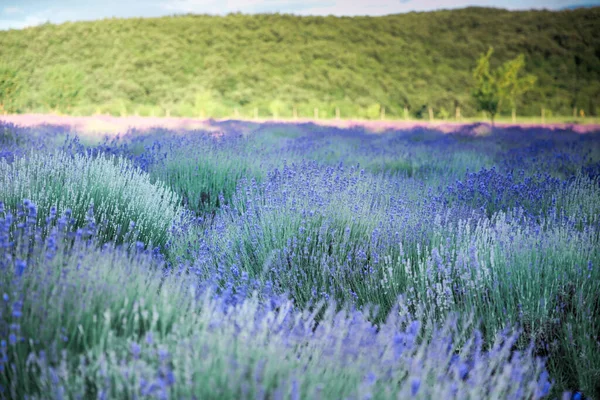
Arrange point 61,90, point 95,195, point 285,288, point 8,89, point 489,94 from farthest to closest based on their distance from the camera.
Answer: point 489,94
point 61,90
point 8,89
point 95,195
point 285,288

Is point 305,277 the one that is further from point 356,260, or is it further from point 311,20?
point 311,20

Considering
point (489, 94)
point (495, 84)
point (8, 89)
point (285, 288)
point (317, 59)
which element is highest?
point (317, 59)

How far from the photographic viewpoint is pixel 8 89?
26.0 feet

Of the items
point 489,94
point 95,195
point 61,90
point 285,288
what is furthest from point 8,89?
point 489,94

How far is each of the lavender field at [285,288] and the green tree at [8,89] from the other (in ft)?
13.0

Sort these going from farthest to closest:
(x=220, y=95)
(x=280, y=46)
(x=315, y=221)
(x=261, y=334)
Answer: (x=280, y=46) → (x=220, y=95) → (x=315, y=221) → (x=261, y=334)

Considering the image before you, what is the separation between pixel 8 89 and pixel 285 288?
7.64m

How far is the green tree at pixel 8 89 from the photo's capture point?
25.0 feet

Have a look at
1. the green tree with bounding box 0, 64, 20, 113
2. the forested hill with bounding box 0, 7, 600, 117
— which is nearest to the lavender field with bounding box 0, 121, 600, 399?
the green tree with bounding box 0, 64, 20, 113

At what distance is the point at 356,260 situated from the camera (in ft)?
9.26

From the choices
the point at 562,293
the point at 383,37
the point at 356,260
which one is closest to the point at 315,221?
the point at 356,260

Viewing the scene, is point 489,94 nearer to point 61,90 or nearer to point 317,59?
point 61,90

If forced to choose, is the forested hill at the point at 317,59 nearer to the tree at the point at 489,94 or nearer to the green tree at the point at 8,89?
the tree at the point at 489,94

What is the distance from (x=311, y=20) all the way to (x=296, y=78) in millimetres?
14217
